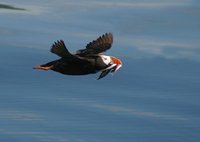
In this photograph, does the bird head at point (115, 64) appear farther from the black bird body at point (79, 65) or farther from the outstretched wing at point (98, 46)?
the outstretched wing at point (98, 46)

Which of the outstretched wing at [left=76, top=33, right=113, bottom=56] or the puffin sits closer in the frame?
the puffin

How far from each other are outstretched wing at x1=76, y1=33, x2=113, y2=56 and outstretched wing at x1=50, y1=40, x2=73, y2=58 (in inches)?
5.7

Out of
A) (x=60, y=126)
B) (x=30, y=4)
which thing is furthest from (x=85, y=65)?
(x=30, y=4)

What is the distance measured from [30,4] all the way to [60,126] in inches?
103

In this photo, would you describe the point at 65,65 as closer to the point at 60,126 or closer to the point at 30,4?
the point at 60,126

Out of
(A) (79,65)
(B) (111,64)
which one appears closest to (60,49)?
(A) (79,65)

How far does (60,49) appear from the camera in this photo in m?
4.11

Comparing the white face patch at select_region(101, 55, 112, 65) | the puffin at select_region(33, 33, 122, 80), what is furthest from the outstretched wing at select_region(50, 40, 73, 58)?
the white face patch at select_region(101, 55, 112, 65)

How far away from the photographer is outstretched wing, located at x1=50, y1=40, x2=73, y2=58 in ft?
13.4

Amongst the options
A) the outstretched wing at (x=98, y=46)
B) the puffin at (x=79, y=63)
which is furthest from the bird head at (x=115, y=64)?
the outstretched wing at (x=98, y=46)

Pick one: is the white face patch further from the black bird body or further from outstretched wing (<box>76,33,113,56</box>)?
outstretched wing (<box>76,33,113,56</box>)

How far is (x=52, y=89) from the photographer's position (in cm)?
935

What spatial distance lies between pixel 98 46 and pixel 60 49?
361mm

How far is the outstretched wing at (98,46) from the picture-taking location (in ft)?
14.1
